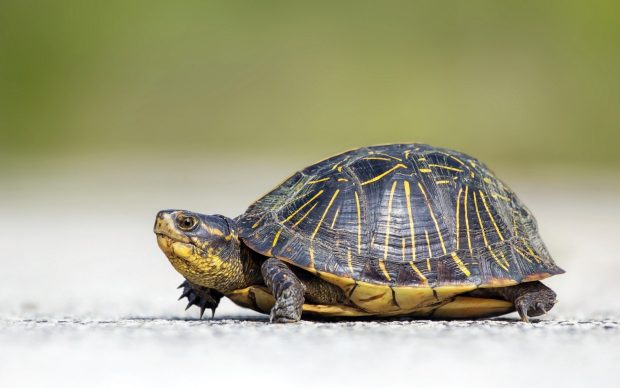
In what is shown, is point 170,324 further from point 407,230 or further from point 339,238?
point 407,230

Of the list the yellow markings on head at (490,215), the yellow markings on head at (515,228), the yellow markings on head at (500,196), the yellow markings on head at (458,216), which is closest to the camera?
the yellow markings on head at (458,216)

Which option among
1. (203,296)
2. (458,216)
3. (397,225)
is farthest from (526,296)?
(203,296)

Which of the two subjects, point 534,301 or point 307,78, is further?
point 307,78

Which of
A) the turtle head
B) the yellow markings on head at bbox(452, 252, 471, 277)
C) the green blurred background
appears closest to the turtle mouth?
the turtle head

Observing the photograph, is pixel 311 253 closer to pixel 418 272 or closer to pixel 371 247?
pixel 371 247

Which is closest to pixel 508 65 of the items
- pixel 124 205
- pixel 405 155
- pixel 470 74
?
pixel 470 74

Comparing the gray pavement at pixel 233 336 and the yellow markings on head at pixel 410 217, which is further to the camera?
the yellow markings on head at pixel 410 217

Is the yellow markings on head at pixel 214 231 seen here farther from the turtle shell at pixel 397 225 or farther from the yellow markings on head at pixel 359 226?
the yellow markings on head at pixel 359 226

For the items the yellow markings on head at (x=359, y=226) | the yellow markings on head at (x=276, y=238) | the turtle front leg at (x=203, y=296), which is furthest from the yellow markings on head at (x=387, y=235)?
the turtle front leg at (x=203, y=296)
